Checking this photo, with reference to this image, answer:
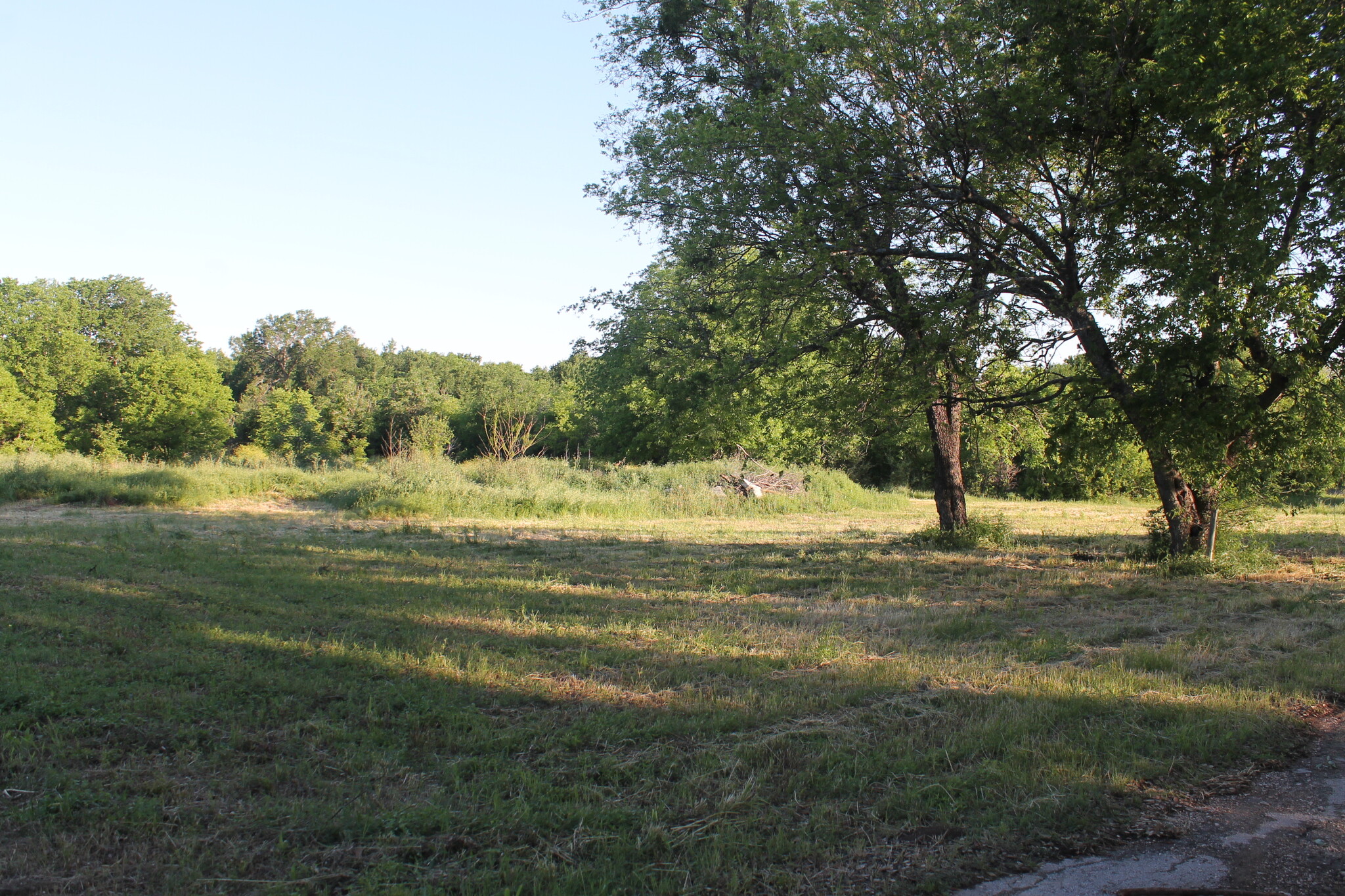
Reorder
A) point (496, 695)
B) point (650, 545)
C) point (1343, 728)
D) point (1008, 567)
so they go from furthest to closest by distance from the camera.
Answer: point (650, 545), point (1008, 567), point (496, 695), point (1343, 728)

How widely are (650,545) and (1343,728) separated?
11820 millimetres

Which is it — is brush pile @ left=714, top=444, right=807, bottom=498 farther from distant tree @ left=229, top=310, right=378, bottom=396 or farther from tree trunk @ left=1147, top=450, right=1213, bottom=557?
distant tree @ left=229, top=310, right=378, bottom=396

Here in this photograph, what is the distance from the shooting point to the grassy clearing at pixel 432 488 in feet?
71.8

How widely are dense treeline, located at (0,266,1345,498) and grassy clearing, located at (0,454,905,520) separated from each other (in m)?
2.46

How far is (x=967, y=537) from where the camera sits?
15.7m

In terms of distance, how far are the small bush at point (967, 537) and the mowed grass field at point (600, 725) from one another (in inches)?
204

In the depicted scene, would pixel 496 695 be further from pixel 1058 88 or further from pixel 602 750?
pixel 1058 88

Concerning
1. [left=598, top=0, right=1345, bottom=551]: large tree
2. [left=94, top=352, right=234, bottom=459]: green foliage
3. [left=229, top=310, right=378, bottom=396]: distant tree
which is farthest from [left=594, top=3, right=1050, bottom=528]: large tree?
[left=229, top=310, right=378, bottom=396]: distant tree

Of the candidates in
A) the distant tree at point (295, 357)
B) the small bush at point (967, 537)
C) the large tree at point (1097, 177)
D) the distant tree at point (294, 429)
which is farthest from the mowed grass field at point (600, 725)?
the distant tree at point (295, 357)

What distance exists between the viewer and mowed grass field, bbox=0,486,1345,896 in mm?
3365

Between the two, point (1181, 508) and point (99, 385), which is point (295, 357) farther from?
point (1181, 508)

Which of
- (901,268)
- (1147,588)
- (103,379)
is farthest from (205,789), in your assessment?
(103,379)

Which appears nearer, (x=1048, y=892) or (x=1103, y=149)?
(x=1048, y=892)

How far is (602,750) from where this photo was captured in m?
4.55
